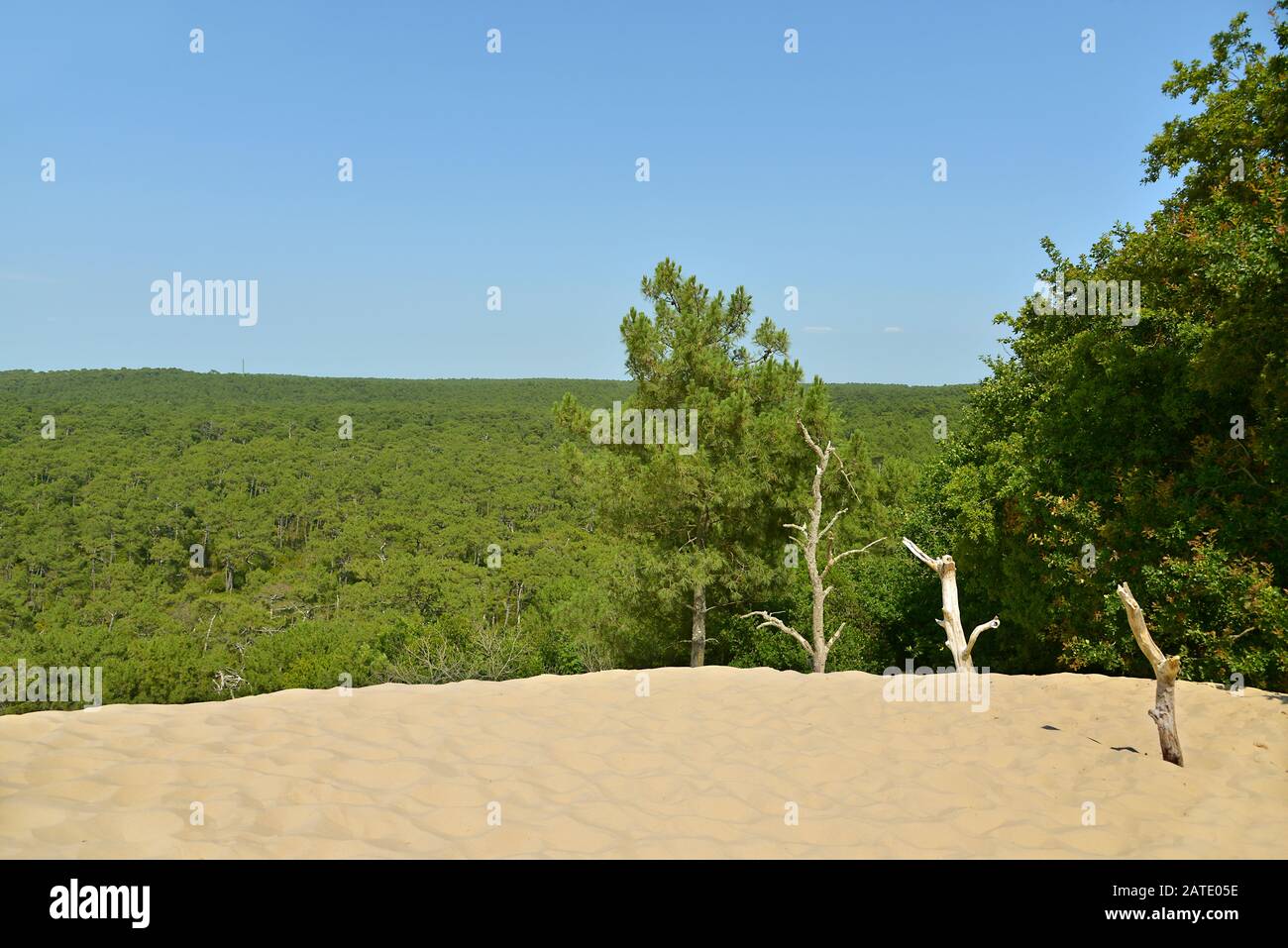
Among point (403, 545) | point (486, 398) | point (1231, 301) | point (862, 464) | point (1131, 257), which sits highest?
point (486, 398)

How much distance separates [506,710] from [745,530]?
469 inches

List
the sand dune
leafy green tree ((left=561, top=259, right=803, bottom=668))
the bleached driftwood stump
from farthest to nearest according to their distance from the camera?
leafy green tree ((left=561, top=259, right=803, bottom=668)) < the bleached driftwood stump < the sand dune

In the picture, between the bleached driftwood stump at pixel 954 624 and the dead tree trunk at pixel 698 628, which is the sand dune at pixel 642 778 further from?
the dead tree trunk at pixel 698 628

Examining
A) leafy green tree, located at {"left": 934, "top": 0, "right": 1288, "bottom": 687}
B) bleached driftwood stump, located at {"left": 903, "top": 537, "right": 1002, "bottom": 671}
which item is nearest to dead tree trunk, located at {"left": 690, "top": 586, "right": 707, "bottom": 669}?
leafy green tree, located at {"left": 934, "top": 0, "right": 1288, "bottom": 687}

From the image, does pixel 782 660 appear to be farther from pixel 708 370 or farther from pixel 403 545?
pixel 403 545

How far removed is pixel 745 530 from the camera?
18.8 metres

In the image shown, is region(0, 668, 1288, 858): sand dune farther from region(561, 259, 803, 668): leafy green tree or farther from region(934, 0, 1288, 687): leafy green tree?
region(561, 259, 803, 668): leafy green tree

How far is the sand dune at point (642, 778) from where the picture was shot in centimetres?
430

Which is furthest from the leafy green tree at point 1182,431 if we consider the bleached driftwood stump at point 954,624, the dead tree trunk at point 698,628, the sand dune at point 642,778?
the dead tree trunk at point 698,628

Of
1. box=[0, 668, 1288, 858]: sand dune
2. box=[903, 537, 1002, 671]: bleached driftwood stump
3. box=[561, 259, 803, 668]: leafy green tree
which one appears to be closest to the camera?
box=[0, 668, 1288, 858]: sand dune

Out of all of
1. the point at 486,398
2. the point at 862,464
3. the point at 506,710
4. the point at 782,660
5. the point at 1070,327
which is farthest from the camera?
the point at 486,398

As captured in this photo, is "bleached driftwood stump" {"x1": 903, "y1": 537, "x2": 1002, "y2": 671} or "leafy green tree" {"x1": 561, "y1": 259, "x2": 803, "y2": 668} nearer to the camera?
"bleached driftwood stump" {"x1": 903, "y1": 537, "x2": 1002, "y2": 671}

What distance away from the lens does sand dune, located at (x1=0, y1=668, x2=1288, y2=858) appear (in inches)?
169
